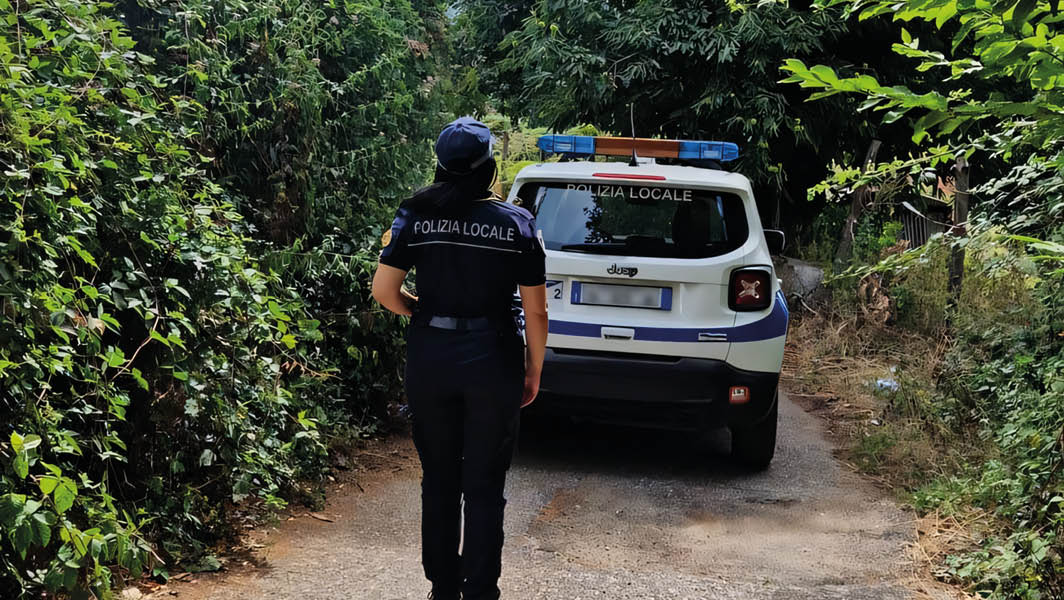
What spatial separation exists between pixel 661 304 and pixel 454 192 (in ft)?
9.04

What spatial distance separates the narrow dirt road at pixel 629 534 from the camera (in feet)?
14.9

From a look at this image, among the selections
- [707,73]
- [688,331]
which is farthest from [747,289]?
[707,73]

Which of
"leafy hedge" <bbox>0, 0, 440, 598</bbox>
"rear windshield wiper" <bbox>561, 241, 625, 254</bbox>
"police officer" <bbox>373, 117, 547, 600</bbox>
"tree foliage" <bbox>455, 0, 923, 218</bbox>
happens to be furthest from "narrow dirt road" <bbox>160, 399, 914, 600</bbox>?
"tree foliage" <bbox>455, 0, 923, 218</bbox>

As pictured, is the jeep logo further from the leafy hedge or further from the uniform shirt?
the uniform shirt

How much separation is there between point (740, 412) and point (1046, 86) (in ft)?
12.2

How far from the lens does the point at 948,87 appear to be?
13141mm

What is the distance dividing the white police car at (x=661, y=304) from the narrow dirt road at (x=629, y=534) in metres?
0.52

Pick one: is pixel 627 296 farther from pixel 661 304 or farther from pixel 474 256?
pixel 474 256

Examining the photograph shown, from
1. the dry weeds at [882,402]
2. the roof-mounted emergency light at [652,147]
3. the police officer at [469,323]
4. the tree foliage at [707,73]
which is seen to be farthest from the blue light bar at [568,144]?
the tree foliage at [707,73]

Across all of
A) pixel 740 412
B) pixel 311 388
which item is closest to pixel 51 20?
pixel 311 388

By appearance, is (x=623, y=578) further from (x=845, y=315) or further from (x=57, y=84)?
(x=845, y=315)

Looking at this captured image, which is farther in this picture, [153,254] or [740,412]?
[740,412]

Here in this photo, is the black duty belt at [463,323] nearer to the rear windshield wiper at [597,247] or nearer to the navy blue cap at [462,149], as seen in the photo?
the navy blue cap at [462,149]

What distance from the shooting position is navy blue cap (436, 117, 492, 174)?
12.2 feet
